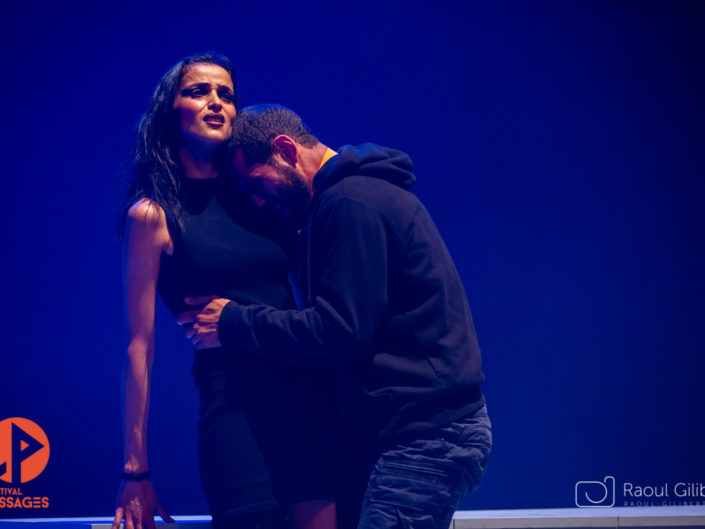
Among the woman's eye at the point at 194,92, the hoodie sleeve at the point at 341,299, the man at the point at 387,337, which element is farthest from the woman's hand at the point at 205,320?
the woman's eye at the point at 194,92

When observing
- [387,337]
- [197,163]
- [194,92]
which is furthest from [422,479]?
[194,92]

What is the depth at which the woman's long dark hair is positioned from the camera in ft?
5.44

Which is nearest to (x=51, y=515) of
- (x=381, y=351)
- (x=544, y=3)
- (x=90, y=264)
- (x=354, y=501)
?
(x=90, y=264)

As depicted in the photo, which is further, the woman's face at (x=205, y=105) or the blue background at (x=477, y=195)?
the blue background at (x=477, y=195)

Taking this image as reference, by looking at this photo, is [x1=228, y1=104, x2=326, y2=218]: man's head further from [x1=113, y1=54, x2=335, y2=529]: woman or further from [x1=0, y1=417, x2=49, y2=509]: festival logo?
[x1=0, y1=417, x2=49, y2=509]: festival logo

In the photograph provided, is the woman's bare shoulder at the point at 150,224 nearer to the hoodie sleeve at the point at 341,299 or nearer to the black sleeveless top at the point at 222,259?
the black sleeveless top at the point at 222,259

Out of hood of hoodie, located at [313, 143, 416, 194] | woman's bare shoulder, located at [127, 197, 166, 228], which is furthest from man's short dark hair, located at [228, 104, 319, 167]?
woman's bare shoulder, located at [127, 197, 166, 228]

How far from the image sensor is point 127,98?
8.72 feet

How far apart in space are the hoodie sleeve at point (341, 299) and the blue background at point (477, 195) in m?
1.34

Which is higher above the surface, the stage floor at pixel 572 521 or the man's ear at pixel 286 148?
the man's ear at pixel 286 148

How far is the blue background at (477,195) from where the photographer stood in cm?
262

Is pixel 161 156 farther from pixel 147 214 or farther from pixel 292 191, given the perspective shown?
pixel 292 191

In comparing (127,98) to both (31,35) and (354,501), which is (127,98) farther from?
(354,501)

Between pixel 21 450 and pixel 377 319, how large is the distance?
6.40ft
